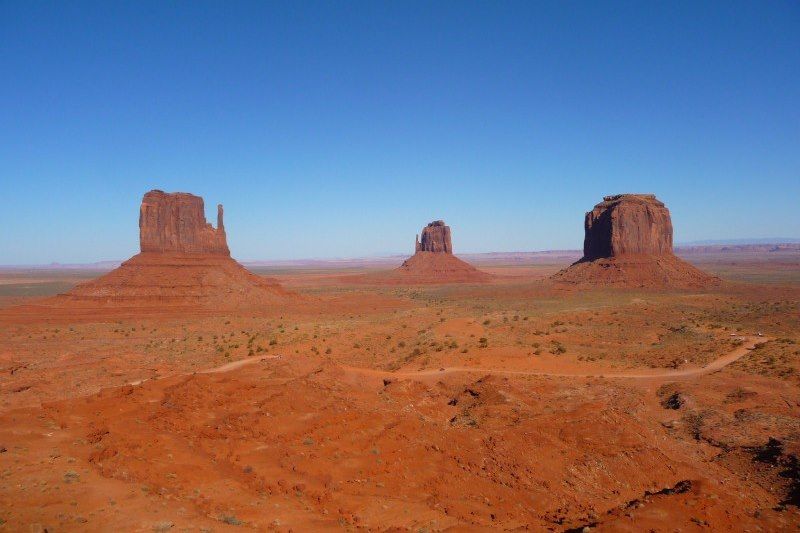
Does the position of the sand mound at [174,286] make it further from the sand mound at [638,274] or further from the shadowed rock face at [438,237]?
the shadowed rock face at [438,237]

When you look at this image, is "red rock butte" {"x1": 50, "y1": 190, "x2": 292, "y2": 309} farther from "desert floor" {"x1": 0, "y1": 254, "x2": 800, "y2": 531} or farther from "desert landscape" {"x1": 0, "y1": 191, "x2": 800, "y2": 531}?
"desert floor" {"x1": 0, "y1": 254, "x2": 800, "y2": 531}

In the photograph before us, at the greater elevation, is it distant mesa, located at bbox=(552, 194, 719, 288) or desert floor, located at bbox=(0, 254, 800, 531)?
distant mesa, located at bbox=(552, 194, 719, 288)

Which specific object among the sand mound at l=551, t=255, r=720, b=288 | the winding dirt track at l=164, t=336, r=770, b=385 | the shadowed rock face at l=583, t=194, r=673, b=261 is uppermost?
the shadowed rock face at l=583, t=194, r=673, b=261

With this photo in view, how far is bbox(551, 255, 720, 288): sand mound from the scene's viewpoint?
236 feet

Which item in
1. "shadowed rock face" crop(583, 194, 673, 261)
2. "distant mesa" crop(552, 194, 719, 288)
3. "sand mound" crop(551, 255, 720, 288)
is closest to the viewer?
"sand mound" crop(551, 255, 720, 288)

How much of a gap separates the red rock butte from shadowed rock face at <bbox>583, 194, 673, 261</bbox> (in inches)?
2194

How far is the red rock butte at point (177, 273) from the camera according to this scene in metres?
54.7

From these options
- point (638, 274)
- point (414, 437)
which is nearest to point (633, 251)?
point (638, 274)

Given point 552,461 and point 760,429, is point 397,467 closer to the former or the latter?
point 552,461

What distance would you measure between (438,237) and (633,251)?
5734 centimetres

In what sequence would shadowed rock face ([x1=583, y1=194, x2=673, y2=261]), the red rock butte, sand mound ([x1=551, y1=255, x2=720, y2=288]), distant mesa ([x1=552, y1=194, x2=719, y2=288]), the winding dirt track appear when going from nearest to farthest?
the winding dirt track → the red rock butte → sand mound ([x1=551, y1=255, x2=720, y2=288]) → distant mesa ([x1=552, y1=194, x2=719, y2=288]) → shadowed rock face ([x1=583, y1=194, x2=673, y2=261])

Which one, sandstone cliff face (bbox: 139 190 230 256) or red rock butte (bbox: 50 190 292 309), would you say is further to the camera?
sandstone cliff face (bbox: 139 190 230 256)

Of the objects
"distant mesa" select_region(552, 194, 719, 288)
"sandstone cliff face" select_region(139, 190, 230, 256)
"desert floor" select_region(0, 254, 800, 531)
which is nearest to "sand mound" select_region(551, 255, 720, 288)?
"distant mesa" select_region(552, 194, 719, 288)

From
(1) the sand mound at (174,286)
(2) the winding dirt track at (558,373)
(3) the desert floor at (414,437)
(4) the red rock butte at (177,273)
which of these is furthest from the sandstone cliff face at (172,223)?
(2) the winding dirt track at (558,373)
